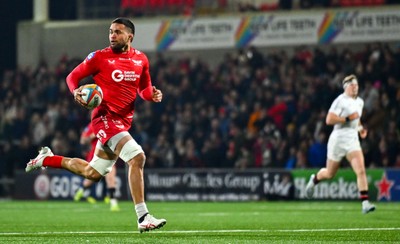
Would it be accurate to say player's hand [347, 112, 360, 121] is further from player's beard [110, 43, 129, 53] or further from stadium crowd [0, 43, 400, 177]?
stadium crowd [0, 43, 400, 177]

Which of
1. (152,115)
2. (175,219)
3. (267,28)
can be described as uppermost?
(267,28)

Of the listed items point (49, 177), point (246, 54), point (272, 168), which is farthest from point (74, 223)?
point (246, 54)

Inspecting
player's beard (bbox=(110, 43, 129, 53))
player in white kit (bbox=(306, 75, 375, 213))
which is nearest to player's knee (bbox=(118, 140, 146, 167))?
player's beard (bbox=(110, 43, 129, 53))

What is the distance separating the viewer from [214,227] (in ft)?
49.7

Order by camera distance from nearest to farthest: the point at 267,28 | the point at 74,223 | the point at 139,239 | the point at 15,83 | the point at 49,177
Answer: the point at 139,239, the point at 74,223, the point at 49,177, the point at 267,28, the point at 15,83

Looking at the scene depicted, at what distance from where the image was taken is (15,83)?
1382 inches

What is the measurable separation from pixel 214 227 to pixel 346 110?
4.64 m

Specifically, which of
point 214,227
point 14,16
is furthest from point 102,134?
point 14,16

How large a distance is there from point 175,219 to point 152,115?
14.1m

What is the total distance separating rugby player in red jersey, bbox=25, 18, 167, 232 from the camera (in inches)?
500

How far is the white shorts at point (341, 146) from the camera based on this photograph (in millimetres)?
18625

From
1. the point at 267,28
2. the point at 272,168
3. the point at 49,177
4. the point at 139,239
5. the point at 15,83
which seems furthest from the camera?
the point at 15,83

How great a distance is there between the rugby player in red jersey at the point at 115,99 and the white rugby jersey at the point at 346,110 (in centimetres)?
619

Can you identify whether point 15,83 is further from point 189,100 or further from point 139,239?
point 139,239
